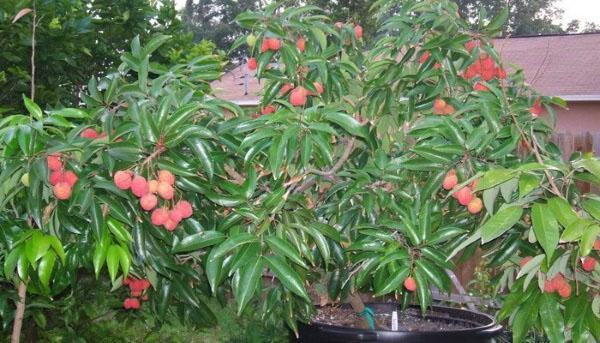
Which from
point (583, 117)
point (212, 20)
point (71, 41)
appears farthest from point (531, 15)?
point (71, 41)

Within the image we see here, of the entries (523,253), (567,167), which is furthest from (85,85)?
(567,167)

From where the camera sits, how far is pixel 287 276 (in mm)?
1538

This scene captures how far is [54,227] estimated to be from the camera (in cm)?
188

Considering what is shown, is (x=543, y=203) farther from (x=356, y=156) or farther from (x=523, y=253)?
(x=356, y=156)

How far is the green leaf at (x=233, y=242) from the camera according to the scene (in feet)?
5.12

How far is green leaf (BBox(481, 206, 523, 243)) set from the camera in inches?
55.5

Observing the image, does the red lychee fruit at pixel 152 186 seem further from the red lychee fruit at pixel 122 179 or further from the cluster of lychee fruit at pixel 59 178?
the cluster of lychee fruit at pixel 59 178

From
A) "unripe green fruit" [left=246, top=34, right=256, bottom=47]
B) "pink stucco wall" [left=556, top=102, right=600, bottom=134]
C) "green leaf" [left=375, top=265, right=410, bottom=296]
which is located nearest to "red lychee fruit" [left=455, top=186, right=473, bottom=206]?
"green leaf" [left=375, top=265, right=410, bottom=296]

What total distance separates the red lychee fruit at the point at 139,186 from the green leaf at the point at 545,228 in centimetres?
91

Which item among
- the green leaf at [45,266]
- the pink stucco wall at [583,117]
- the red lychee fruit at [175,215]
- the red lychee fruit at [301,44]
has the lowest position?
the pink stucco wall at [583,117]

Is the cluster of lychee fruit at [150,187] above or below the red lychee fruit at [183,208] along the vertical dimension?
above

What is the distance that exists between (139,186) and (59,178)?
222 millimetres

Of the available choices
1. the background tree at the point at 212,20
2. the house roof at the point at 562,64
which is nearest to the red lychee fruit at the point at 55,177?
the house roof at the point at 562,64

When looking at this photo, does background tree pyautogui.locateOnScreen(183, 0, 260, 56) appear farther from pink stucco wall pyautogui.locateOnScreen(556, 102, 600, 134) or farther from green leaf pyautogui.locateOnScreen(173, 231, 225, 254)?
green leaf pyautogui.locateOnScreen(173, 231, 225, 254)
